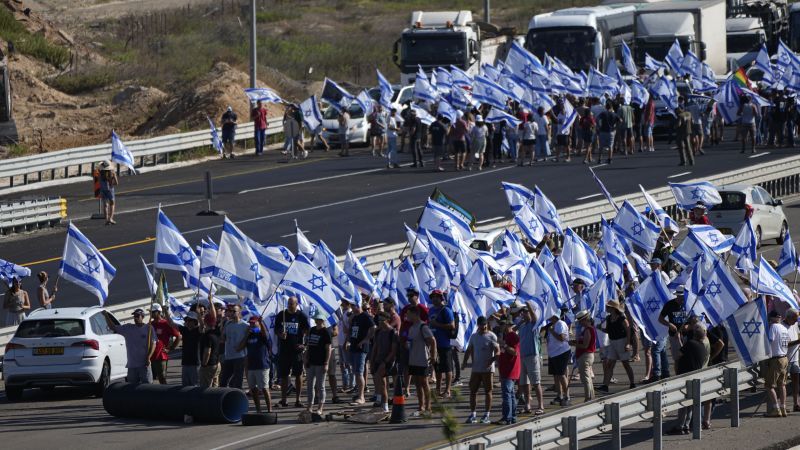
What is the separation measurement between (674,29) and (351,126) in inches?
529

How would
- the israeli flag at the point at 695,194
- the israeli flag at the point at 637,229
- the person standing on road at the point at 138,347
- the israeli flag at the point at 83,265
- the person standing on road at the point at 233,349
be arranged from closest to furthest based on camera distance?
the person standing on road at the point at 233,349, the person standing on road at the point at 138,347, the israeli flag at the point at 83,265, the israeli flag at the point at 637,229, the israeli flag at the point at 695,194

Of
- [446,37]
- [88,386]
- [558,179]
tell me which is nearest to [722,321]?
[88,386]

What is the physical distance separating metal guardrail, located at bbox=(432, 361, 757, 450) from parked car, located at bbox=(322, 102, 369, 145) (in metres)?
31.1

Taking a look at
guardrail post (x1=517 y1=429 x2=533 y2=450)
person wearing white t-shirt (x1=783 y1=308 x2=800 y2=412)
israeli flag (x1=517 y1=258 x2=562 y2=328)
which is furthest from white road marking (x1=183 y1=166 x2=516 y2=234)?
guardrail post (x1=517 y1=429 x2=533 y2=450)

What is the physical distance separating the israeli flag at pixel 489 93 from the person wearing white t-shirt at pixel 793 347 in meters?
24.0

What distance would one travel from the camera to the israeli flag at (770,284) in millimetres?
19672

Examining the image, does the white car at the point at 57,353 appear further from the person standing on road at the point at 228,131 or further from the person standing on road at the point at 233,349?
the person standing on road at the point at 228,131

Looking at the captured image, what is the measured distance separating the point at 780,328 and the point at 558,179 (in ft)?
76.0

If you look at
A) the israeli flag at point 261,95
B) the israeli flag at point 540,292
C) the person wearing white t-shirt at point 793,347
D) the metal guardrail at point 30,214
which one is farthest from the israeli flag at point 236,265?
the israeli flag at point 261,95

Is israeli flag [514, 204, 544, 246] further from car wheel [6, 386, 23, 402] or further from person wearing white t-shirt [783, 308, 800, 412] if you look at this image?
car wheel [6, 386, 23, 402]

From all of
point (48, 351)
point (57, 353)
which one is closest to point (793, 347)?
point (57, 353)

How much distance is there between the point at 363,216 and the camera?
3878cm

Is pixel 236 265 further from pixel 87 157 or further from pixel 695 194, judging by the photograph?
pixel 87 157

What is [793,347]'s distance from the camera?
19703mm
